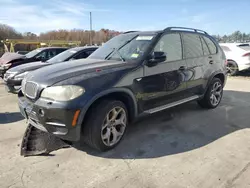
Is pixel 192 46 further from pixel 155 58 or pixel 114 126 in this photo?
pixel 114 126

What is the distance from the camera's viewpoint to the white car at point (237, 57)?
10.3 metres

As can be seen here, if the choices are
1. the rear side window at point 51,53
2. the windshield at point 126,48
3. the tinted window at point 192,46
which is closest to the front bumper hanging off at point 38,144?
the windshield at point 126,48

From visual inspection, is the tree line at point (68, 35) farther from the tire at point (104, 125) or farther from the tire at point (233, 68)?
the tire at point (104, 125)

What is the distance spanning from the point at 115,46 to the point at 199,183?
106 inches

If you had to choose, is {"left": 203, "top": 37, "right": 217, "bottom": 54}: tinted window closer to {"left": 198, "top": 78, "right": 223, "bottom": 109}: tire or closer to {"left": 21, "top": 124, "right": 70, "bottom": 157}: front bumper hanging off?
{"left": 198, "top": 78, "right": 223, "bottom": 109}: tire

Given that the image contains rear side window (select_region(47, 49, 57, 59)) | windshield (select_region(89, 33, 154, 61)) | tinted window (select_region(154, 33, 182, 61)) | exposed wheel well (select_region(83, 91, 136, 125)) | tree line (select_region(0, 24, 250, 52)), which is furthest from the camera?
tree line (select_region(0, 24, 250, 52))

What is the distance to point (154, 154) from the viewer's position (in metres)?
3.17

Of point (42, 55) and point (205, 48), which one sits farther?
point (42, 55)

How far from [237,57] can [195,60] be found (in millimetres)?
7214

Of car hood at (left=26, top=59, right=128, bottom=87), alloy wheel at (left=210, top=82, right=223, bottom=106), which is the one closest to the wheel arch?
car hood at (left=26, top=59, right=128, bottom=87)

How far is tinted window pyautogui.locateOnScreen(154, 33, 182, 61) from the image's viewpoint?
3.87 meters

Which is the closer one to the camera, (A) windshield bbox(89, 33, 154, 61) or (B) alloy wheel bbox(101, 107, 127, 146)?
(B) alloy wheel bbox(101, 107, 127, 146)

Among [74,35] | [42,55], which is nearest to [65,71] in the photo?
[42,55]

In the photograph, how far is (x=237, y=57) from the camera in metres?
10.5
